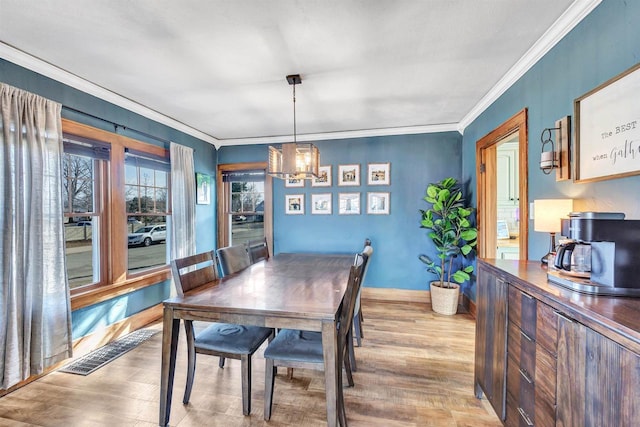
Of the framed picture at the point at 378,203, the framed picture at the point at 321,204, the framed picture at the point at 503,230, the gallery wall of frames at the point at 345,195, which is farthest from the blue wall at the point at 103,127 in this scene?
the framed picture at the point at 503,230

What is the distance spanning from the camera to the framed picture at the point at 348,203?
163 inches

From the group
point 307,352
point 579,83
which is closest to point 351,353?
point 307,352

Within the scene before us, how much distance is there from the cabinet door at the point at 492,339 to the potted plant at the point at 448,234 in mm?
1558

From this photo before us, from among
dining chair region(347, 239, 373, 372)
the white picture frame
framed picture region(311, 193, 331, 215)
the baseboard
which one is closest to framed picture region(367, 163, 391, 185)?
the white picture frame

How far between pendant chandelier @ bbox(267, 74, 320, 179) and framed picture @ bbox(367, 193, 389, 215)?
1.75m

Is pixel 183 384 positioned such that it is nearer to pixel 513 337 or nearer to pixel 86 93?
pixel 513 337

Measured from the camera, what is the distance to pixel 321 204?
168 inches

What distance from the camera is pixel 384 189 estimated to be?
4047 millimetres

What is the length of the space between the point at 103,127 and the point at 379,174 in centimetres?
333

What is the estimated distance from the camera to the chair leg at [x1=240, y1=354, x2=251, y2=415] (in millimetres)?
1730

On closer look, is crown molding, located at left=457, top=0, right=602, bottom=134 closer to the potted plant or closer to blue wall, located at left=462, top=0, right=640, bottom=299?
blue wall, located at left=462, top=0, right=640, bottom=299

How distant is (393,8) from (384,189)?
264 centimetres

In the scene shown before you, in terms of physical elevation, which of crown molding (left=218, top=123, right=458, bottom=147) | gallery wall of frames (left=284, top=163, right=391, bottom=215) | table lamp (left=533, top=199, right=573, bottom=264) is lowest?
table lamp (left=533, top=199, right=573, bottom=264)

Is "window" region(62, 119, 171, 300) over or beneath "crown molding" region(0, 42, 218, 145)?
beneath
